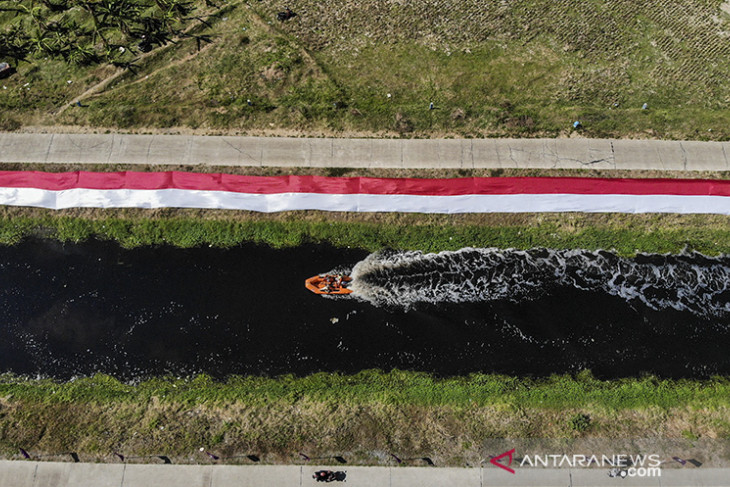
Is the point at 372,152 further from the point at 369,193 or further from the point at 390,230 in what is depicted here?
the point at 390,230

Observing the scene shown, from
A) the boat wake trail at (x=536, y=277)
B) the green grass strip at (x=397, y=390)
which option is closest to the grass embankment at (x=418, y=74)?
the boat wake trail at (x=536, y=277)

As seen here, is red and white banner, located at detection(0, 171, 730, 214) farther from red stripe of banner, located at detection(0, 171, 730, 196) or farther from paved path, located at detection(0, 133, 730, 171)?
paved path, located at detection(0, 133, 730, 171)

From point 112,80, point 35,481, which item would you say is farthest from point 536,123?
point 35,481

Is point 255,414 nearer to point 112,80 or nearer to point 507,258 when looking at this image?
point 507,258

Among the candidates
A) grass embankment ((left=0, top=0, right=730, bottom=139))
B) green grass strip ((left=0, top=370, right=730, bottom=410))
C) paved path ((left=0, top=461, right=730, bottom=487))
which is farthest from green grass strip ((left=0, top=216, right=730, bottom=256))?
paved path ((left=0, top=461, right=730, bottom=487))

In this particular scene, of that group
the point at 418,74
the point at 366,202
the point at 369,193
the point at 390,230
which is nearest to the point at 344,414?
the point at 390,230

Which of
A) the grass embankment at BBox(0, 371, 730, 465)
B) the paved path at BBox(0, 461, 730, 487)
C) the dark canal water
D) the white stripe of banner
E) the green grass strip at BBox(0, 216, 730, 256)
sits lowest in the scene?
the paved path at BBox(0, 461, 730, 487)
